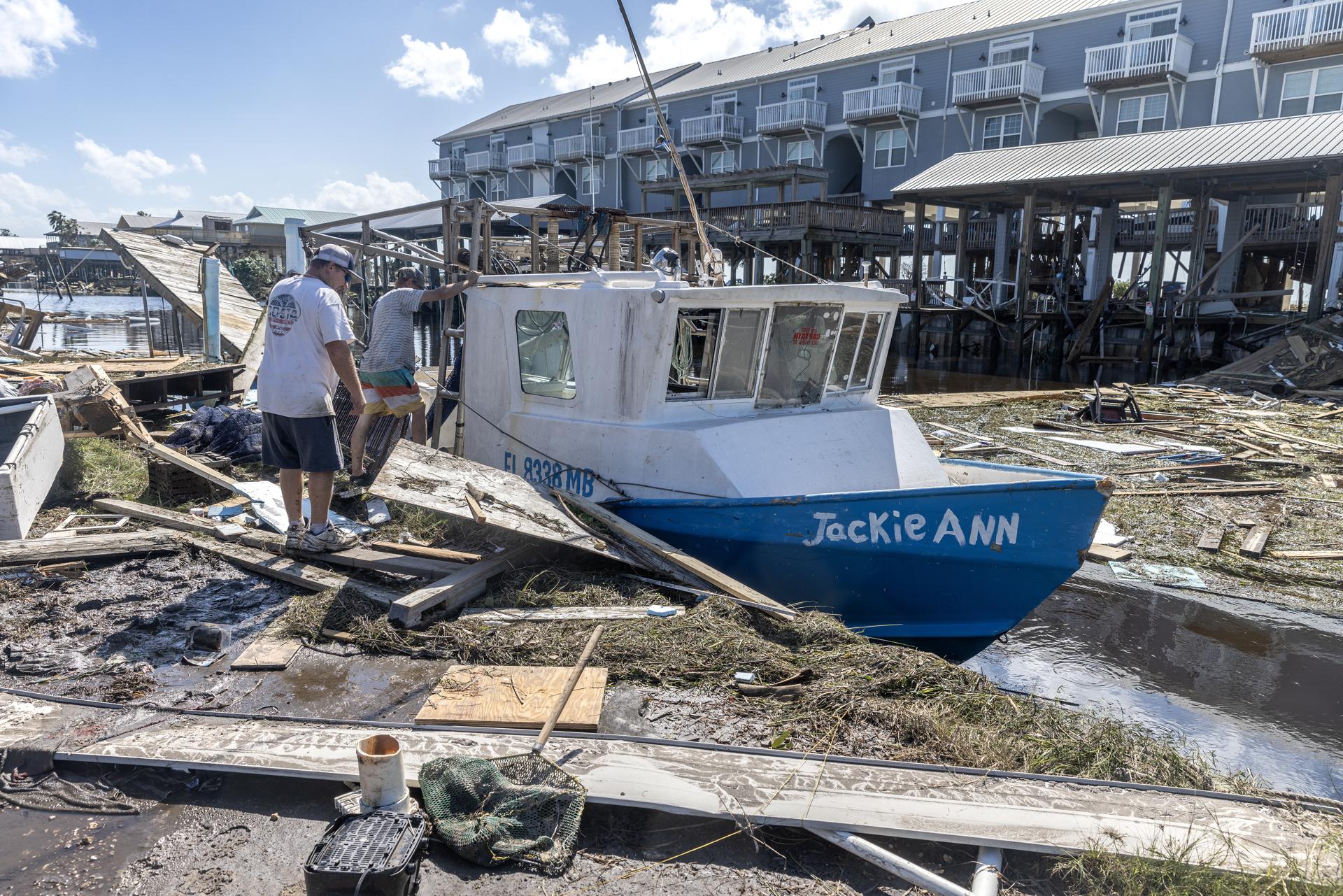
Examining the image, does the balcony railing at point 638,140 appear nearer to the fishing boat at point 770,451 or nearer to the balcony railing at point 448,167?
the balcony railing at point 448,167

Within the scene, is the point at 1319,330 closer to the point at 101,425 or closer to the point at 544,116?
the point at 101,425

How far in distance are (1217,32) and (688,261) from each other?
30.4 m

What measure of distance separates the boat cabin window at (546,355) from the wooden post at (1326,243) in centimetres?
2172

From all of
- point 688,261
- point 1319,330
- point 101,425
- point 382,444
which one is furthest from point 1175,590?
point 1319,330

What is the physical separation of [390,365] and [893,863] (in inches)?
236

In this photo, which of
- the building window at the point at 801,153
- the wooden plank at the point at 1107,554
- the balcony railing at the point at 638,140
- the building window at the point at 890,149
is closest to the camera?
the wooden plank at the point at 1107,554

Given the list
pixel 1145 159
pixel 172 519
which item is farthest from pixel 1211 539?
pixel 1145 159

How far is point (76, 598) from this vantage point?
4832mm

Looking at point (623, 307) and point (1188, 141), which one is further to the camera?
point (1188, 141)

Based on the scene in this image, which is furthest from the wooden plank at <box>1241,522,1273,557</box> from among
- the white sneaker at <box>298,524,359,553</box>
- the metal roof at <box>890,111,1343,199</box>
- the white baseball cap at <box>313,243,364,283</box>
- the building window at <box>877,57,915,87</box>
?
the building window at <box>877,57,915,87</box>

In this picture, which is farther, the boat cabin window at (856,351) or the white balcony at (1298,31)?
the white balcony at (1298,31)

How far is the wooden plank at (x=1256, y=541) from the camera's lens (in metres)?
7.99

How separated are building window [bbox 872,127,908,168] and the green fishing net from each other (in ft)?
124

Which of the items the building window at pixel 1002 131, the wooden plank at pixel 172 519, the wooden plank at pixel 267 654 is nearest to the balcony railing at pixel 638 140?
the building window at pixel 1002 131
